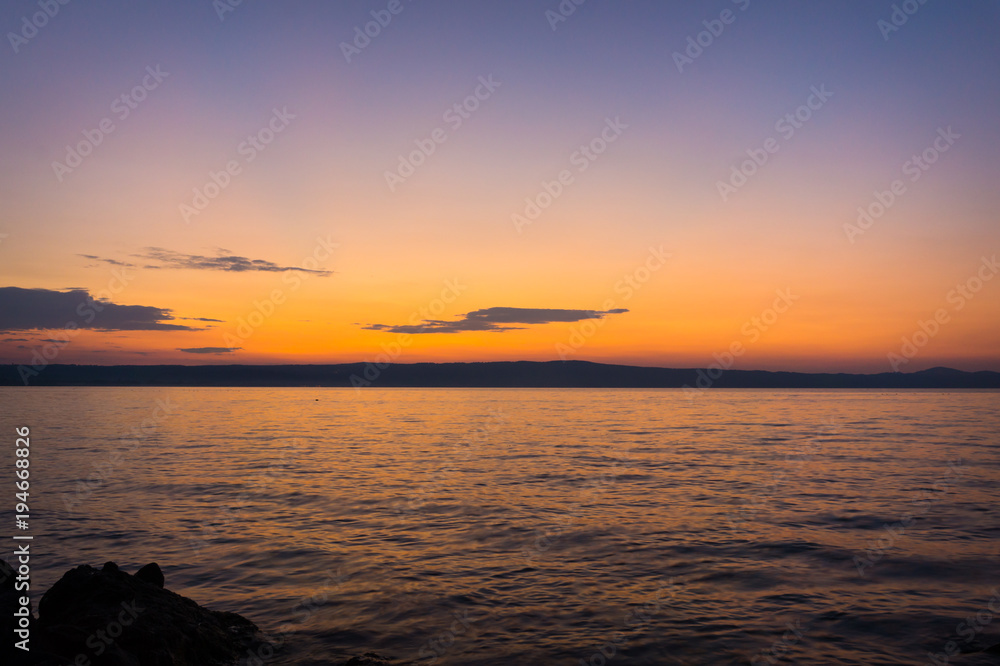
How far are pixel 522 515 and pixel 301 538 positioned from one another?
7.08 m

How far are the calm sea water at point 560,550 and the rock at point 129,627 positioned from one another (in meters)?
1.18

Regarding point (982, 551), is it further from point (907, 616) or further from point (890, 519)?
point (907, 616)

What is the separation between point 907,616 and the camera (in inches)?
457

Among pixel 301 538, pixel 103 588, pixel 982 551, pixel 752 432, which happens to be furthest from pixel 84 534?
pixel 752 432

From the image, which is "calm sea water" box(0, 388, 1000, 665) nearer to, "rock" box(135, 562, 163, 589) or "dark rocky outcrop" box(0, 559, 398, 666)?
"dark rocky outcrop" box(0, 559, 398, 666)

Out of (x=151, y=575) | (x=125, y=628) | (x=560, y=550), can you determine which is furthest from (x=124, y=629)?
(x=560, y=550)

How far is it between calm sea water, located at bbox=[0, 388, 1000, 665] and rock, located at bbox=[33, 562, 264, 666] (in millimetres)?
1183

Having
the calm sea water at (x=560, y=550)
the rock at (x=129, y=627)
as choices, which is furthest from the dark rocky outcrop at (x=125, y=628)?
the calm sea water at (x=560, y=550)

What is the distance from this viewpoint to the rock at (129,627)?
8016mm

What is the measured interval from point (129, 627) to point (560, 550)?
10221mm

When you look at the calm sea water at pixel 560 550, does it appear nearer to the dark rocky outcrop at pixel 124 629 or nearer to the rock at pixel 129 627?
the dark rocky outcrop at pixel 124 629

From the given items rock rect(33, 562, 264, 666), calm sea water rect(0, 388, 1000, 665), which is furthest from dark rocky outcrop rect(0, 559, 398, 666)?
calm sea water rect(0, 388, 1000, 665)

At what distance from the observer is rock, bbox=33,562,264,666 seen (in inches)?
316

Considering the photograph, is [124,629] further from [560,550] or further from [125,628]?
[560,550]
